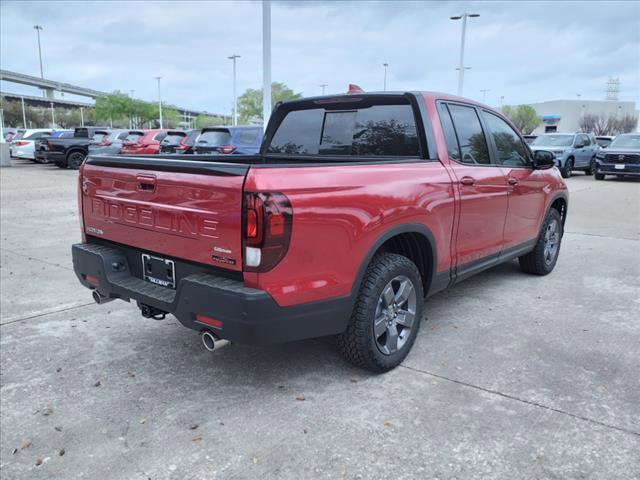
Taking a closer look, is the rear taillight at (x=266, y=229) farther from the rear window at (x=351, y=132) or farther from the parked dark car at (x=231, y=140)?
the parked dark car at (x=231, y=140)

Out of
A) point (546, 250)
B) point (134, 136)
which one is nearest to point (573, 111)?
point (134, 136)

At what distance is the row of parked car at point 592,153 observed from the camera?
733 inches

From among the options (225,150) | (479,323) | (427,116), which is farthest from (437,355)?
(225,150)

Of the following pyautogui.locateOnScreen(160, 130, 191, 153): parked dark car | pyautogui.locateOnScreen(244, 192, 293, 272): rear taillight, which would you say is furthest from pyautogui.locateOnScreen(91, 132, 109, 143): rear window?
pyautogui.locateOnScreen(244, 192, 293, 272): rear taillight

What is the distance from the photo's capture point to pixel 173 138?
19.2 metres

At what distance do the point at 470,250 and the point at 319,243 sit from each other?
1.90 m

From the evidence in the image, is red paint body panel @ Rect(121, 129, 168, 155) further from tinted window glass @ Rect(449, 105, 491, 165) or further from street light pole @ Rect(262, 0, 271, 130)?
tinted window glass @ Rect(449, 105, 491, 165)

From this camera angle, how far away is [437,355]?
382cm

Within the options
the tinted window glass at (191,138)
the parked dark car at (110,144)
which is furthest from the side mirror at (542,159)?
the parked dark car at (110,144)

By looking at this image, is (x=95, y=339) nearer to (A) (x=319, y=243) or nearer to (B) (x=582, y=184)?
(A) (x=319, y=243)

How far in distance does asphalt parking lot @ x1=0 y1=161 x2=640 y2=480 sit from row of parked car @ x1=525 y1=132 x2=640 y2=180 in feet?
52.0

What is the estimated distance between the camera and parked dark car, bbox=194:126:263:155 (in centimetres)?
1379

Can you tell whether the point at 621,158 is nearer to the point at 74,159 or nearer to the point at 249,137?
the point at 249,137

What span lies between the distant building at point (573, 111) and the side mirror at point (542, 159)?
100884 millimetres
